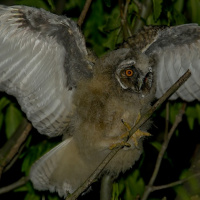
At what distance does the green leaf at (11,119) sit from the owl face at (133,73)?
1.18 metres

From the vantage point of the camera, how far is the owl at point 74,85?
3.71 m

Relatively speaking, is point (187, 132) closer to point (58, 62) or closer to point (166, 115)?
point (166, 115)

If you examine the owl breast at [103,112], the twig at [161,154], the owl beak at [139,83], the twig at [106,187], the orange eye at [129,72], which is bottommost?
the twig at [106,187]

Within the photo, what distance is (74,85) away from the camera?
13.0ft

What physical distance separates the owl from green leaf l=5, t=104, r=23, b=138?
0.53m

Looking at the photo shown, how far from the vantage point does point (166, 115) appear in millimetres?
4484

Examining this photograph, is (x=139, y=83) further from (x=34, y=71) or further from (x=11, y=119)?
(x=11, y=119)

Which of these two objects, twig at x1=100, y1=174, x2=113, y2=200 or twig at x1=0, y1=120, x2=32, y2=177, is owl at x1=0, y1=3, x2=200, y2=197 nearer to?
twig at x1=100, y1=174, x2=113, y2=200

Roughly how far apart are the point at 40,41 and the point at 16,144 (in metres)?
1.16

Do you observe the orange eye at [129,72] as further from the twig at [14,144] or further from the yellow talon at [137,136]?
the twig at [14,144]

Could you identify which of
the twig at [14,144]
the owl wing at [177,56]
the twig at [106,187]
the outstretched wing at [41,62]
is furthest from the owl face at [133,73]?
the twig at [14,144]

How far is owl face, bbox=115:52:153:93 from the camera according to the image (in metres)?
3.88

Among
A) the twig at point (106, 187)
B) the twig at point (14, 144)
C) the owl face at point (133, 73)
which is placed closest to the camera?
the owl face at point (133, 73)

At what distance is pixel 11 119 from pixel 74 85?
93cm
